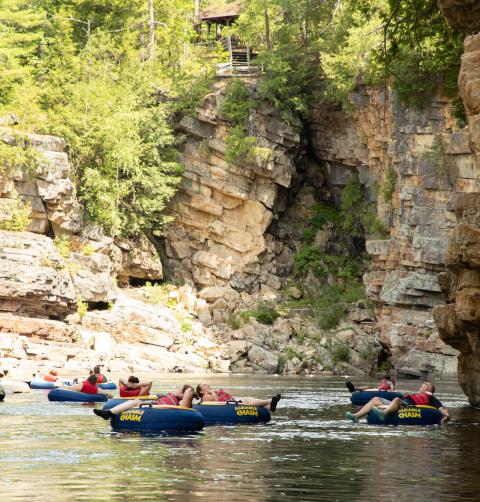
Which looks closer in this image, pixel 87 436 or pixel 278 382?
pixel 87 436

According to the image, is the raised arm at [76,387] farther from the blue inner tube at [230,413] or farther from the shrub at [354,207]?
the shrub at [354,207]

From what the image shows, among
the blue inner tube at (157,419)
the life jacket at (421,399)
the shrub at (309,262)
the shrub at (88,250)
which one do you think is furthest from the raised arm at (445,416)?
the shrub at (309,262)

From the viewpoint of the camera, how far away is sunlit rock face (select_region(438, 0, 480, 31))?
74.3 feet

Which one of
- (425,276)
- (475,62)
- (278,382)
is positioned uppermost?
(475,62)

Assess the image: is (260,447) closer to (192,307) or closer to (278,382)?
(278,382)

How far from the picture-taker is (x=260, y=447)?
19812mm

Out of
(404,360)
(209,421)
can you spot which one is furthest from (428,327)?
(209,421)

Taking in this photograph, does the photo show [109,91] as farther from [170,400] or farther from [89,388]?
[170,400]

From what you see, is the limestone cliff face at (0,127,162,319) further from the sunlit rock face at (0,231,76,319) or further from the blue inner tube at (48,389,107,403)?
the blue inner tube at (48,389,107,403)

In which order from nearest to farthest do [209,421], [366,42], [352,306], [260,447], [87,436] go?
[260,447]
[87,436]
[209,421]
[366,42]
[352,306]

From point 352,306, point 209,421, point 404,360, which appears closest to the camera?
point 209,421

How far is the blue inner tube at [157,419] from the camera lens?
856 inches

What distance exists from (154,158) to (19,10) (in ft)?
46.6

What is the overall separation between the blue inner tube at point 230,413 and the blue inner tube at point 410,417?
275cm
